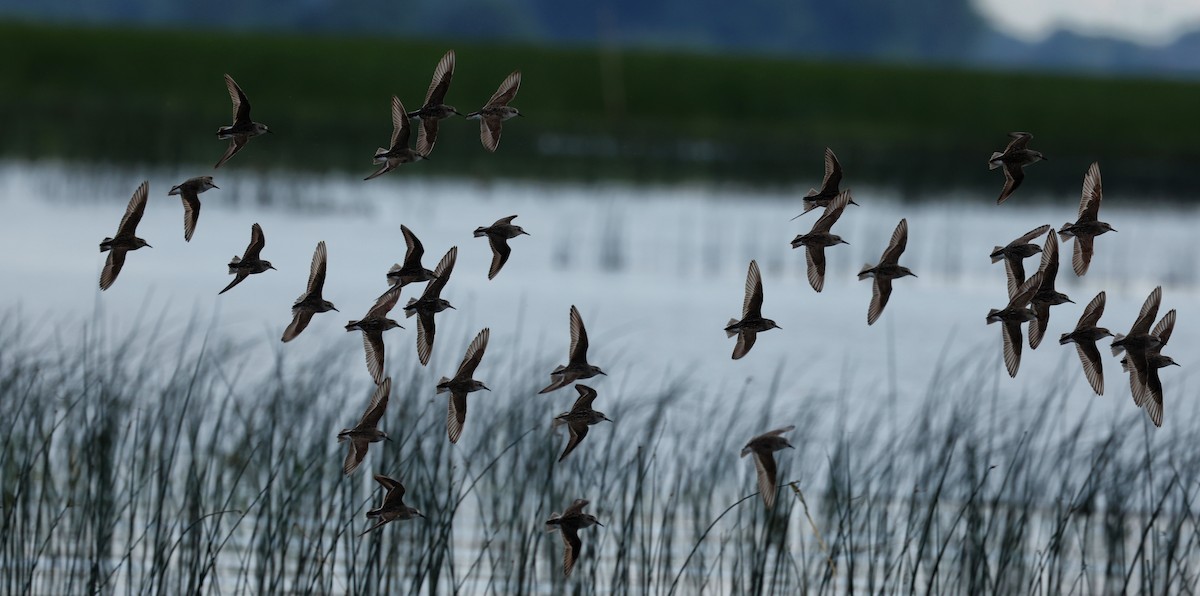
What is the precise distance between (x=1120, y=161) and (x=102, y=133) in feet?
70.7

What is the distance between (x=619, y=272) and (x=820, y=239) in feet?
47.5

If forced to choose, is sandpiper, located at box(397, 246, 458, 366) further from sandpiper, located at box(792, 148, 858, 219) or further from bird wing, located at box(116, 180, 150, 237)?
sandpiper, located at box(792, 148, 858, 219)

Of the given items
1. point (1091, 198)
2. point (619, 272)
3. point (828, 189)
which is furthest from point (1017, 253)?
point (619, 272)

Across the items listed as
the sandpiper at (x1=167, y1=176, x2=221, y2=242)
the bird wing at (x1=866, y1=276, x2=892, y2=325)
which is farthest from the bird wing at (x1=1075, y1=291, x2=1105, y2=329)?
the sandpiper at (x1=167, y1=176, x2=221, y2=242)

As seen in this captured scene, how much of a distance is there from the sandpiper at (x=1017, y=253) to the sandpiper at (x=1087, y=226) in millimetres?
60

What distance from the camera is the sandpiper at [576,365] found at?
3121 millimetres

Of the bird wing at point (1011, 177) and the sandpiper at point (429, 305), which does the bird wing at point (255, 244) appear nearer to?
the sandpiper at point (429, 305)

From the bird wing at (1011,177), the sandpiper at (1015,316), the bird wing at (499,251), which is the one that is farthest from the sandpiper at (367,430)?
the bird wing at (1011,177)

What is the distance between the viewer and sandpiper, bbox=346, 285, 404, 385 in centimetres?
315

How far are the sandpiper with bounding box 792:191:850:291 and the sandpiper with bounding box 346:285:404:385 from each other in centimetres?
83

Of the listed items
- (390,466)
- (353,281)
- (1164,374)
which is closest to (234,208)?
(353,281)

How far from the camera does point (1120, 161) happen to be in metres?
33.8

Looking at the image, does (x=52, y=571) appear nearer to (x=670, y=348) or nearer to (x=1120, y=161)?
(x=670, y=348)

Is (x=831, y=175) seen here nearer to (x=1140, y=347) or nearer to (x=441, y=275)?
(x=1140, y=347)
